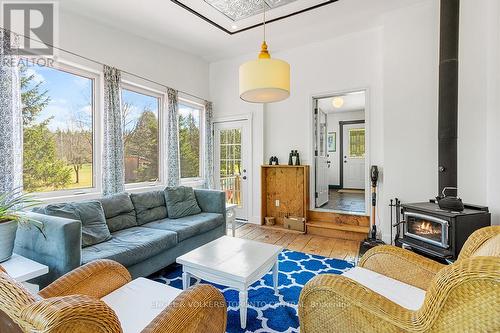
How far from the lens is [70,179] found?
3.02m

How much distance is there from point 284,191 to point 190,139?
2.04 meters

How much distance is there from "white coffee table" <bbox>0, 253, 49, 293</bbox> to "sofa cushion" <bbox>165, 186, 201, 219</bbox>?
1.61 metres

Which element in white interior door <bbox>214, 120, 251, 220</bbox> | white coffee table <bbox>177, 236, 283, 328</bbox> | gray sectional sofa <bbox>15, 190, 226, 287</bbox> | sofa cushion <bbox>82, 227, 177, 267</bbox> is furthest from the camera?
white interior door <bbox>214, 120, 251, 220</bbox>

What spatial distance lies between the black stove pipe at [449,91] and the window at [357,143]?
5243mm

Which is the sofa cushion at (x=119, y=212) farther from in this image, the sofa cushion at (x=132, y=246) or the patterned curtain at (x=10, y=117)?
the patterned curtain at (x=10, y=117)

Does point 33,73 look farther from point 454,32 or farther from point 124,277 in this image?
point 454,32

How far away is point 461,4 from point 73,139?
4915mm

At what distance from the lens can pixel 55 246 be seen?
1854 mm

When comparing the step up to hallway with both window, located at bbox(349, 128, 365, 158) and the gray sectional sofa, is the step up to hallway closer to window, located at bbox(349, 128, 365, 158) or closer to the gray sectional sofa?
the gray sectional sofa

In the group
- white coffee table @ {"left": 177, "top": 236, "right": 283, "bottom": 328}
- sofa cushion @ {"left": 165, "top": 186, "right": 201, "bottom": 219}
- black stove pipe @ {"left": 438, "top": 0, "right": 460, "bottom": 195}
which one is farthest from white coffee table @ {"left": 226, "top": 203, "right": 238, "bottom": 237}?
black stove pipe @ {"left": 438, "top": 0, "right": 460, "bottom": 195}

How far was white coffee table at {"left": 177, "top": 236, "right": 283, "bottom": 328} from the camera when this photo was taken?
1756 millimetres

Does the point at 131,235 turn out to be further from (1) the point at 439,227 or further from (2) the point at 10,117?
(1) the point at 439,227
